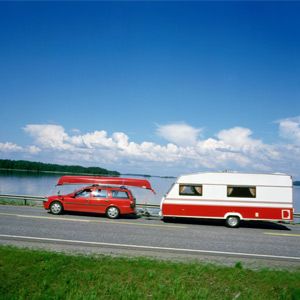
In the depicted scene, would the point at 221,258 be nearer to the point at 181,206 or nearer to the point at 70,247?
the point at 70,247

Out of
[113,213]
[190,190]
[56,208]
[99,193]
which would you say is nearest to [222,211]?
[190,190]

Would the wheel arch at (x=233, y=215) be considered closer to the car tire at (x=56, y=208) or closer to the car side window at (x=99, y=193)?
the car side window at (x=99, y=193)

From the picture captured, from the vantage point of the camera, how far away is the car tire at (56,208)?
17125 mm

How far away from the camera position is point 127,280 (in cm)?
614

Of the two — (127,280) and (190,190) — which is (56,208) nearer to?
(190,190)

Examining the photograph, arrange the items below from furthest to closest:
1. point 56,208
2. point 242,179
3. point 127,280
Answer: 1. point 56,208
2. point 242,179
3. point 127,280

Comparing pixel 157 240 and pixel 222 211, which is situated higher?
pixel 222 211

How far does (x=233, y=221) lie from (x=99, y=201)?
7.62 meters

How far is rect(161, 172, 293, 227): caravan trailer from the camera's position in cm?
1534

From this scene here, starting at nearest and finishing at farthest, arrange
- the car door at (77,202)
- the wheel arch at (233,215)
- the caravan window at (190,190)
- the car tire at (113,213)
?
the wheel arch at (233,215) < the caravan window at (190,190) < the car tire at (113,213) < the car door at (77,202)

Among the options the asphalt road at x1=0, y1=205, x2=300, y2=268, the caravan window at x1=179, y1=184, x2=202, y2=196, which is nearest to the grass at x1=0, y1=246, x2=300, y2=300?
the asphalt road at x1=0, y1=205, x2=300, y2=268

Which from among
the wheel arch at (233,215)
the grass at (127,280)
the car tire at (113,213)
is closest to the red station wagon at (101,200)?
the car tire at (113,213)

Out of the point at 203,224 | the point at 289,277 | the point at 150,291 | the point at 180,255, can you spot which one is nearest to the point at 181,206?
the point at 203,224

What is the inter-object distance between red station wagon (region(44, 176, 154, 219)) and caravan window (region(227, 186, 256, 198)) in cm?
490
